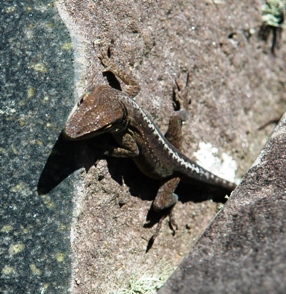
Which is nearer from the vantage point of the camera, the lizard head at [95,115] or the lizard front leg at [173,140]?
the lizard head at [95,115]

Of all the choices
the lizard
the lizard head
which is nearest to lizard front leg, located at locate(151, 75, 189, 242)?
the lizard

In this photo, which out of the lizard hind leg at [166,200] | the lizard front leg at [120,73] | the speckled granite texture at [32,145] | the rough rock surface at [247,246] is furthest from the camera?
the lizard hind leg at [166,200]

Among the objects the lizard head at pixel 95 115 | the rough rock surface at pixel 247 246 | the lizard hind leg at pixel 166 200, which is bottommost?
the lizard hind leg at pixel 166 200

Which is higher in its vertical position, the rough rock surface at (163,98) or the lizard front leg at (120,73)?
the lizard front leg at (120,73)

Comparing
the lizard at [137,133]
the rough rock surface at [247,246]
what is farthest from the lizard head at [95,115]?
the rough rock surface at [247,246]

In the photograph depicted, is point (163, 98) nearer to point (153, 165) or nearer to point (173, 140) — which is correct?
point (173, 140)

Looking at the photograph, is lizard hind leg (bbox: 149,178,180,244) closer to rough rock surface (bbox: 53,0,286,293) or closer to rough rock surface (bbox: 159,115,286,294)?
rough rock surface (bbox: 53,0,286,293)

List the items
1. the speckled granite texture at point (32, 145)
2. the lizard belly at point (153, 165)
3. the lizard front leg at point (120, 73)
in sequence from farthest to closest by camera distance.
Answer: the lizard belly at point (153, 165) → the lizard front leg at point (120, 73) → the speckled granite texture at point (32, 145)

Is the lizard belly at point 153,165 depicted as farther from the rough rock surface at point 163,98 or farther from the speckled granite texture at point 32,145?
the speckled granite texture at point 32,145
